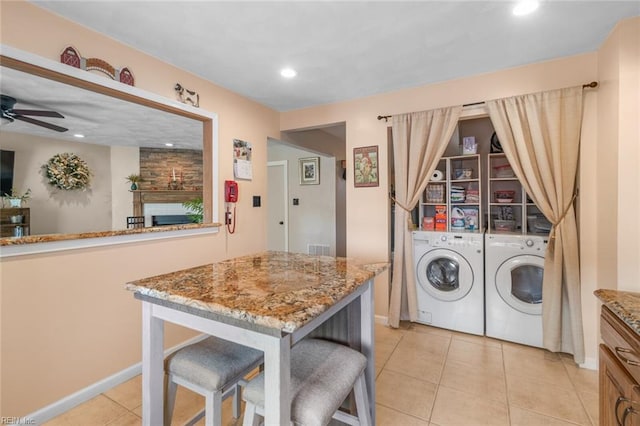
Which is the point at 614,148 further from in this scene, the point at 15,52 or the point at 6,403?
the point at 6,403

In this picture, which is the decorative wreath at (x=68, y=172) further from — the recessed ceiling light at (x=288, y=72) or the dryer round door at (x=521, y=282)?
the dryer round door at (x=521, y=282)

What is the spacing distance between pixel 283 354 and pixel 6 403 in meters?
1.77

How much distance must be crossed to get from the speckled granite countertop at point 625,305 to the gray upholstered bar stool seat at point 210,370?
1.41m

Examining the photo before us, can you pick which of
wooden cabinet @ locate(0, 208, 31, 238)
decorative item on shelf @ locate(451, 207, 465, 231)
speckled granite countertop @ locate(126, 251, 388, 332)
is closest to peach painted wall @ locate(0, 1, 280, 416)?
speckled granite countertop @ locate(126, 251, 388, 332)

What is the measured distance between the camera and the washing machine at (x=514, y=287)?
91.5 inches

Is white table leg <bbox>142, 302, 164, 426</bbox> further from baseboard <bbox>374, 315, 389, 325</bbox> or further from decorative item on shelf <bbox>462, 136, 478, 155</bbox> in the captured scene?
decorative item on shelf <bbox>462, 136, 478, 155</bbox>

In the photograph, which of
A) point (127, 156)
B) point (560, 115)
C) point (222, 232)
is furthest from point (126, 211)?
point (560, 115)

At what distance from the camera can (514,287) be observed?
243 centimetres

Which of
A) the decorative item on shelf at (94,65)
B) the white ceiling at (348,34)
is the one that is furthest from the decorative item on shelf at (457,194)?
the decorative item on shelf at (94,65)

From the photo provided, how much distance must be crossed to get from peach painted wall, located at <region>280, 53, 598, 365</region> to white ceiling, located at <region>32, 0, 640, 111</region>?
98 millimetres

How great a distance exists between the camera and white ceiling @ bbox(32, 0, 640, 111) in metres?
1.57

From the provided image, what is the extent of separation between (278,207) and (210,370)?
4.23 meters

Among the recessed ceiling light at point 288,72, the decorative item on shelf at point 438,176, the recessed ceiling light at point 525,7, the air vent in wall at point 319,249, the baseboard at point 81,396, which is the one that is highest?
the recessed ceiling light at point 288,72

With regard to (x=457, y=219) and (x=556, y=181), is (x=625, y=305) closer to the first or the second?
(x=556, y=181)
